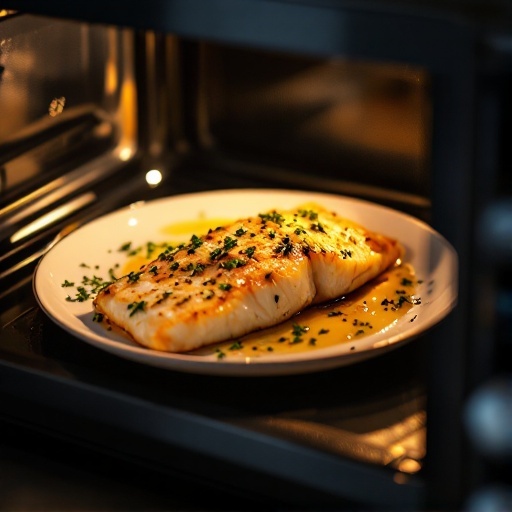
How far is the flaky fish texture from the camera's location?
1.18 meters

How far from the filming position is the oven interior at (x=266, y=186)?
2.68 feet

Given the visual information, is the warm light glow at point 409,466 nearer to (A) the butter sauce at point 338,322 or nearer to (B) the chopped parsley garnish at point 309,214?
(A) the butter sauce at point 338,322

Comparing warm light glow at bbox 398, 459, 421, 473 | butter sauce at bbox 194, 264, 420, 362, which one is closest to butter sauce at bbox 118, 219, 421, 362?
butter sauce at bbox 194, 264, 420, 362

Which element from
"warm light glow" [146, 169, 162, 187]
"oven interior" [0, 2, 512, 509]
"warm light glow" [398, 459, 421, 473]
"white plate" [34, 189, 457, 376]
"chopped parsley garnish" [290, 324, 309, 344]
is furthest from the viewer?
"warm light glow" [146, 169, 162, 187]

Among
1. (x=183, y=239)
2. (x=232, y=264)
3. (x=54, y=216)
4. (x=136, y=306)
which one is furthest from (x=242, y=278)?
(x=54, y=216)

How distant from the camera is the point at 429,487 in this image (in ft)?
3.02

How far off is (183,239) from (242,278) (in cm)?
29

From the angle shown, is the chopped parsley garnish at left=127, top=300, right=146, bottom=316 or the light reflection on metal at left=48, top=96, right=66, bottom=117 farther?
the light reflection on metal at left=48, top=96, right=66, bottom=117

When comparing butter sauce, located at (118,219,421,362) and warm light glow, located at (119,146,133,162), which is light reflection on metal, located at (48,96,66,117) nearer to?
warm light glow, located at (119,146,133,162)

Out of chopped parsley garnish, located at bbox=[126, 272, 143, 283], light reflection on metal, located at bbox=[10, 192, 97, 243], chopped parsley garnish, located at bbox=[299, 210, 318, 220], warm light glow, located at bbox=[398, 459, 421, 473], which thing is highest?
chopped parsley garnish, located at bbox=[299, 210, 318, 220]

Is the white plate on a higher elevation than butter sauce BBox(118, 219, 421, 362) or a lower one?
higher

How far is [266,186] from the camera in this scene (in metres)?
1.69

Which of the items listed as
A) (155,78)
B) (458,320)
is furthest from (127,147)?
(458,320)

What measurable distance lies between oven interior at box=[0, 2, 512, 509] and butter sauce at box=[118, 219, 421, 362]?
0.14 feet
